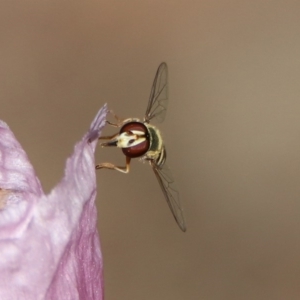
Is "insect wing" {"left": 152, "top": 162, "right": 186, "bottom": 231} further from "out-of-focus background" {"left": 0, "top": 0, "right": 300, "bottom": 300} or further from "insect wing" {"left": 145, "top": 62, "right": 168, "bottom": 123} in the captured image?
"out-of-focus background" {"left": 0, "top": 0, "right": 300, "bottom": 300}

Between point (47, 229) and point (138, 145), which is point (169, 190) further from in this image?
point (47, 229)

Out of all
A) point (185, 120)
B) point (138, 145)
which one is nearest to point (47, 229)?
point (138, 145)

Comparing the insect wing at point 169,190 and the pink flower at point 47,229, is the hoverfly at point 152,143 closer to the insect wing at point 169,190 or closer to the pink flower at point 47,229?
the insect wing at point 169,190

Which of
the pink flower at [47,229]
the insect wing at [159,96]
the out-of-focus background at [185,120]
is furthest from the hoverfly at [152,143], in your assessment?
the out-of-focus background at [185,120]

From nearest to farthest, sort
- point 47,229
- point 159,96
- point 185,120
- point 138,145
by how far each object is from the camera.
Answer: point 47,229 < point 138,145 < point 159,96 < point 185,120

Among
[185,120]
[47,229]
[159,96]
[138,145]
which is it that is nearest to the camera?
[47,229]

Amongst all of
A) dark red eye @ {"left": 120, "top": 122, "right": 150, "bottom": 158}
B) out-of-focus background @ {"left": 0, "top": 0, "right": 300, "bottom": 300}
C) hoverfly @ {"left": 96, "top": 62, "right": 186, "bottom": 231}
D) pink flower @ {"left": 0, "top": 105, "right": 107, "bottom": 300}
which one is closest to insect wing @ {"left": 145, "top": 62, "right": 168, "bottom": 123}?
hoverfly @ {"left": 96, "top": 62, "right": 186, "bottom": 231}

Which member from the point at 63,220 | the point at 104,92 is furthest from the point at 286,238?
the point at 63,220

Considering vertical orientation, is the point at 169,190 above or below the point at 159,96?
below
